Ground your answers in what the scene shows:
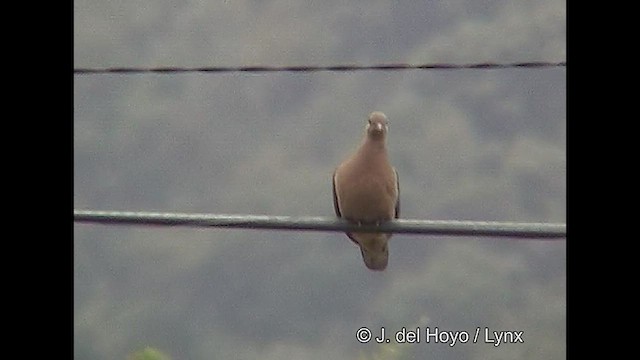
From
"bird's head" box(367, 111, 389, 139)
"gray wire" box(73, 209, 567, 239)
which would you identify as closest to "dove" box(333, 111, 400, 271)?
"bird's head" box(367, 111, 389, 139)

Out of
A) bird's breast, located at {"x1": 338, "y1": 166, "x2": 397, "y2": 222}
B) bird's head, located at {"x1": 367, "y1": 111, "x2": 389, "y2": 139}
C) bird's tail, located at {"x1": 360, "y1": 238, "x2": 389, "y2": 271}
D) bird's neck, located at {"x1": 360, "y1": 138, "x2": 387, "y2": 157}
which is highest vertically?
bird's head, located at {"x1": 367, "y1": 111, "x2": 389, "y2": 139}

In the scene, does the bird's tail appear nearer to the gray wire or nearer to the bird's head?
the bird's head

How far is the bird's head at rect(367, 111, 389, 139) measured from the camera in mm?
2590

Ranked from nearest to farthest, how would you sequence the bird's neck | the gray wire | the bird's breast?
the gray wire → the bird's breast → the bird's neck

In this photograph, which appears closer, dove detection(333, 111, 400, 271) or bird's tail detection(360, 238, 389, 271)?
dove detection(333, 111, 400, 271)

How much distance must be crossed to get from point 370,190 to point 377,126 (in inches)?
9.6

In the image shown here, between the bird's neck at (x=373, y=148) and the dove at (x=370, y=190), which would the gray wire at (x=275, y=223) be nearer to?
the dove at (x=370, y=190)

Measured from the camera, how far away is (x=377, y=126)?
2605 millimetres

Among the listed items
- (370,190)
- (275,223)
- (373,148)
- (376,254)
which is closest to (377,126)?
(373,148)

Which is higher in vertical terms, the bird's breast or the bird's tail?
the bird's breast

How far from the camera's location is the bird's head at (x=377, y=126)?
259cm

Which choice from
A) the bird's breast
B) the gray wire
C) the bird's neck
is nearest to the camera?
the gray wire
